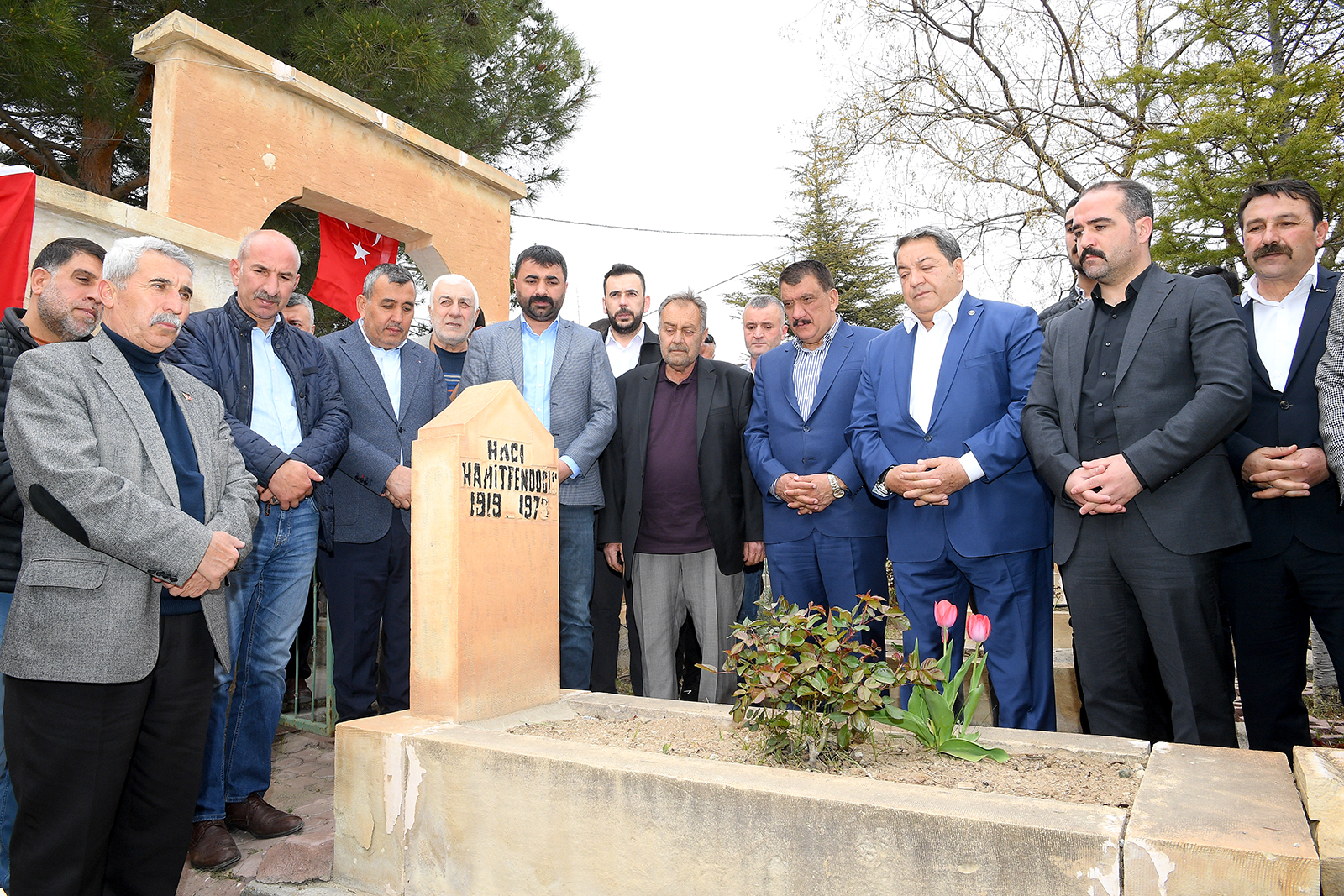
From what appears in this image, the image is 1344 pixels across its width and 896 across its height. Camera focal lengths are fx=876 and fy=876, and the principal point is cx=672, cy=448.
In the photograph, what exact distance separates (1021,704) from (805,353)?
77.3 inches

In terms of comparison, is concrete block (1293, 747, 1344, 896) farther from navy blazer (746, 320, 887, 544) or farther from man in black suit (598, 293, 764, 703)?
man in black suit (598, 293, 764, 703)

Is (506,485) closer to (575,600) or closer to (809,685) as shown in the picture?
(575,600)

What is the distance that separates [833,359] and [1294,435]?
1.91 m

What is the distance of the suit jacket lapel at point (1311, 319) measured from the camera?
10.9ft

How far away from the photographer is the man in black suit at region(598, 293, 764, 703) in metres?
4.38

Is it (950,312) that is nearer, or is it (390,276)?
(950,312)

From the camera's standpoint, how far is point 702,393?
15.0 ft

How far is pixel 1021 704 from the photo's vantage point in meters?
3.40

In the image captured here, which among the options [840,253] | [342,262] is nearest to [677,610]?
[342,262]

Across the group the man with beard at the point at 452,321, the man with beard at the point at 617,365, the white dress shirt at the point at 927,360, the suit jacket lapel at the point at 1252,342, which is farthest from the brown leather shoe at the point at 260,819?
the suit jacket lapel at the point at 1252,342

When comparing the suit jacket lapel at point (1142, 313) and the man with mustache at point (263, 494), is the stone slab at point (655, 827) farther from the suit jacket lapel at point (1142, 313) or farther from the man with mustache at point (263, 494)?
the suit jacket lapel at point (1142, 313)

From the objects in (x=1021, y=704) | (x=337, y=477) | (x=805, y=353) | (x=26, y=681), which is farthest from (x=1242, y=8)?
(x=26, y=681)

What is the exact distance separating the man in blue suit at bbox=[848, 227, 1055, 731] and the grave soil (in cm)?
69

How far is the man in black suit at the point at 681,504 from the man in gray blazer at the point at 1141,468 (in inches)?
60.7
